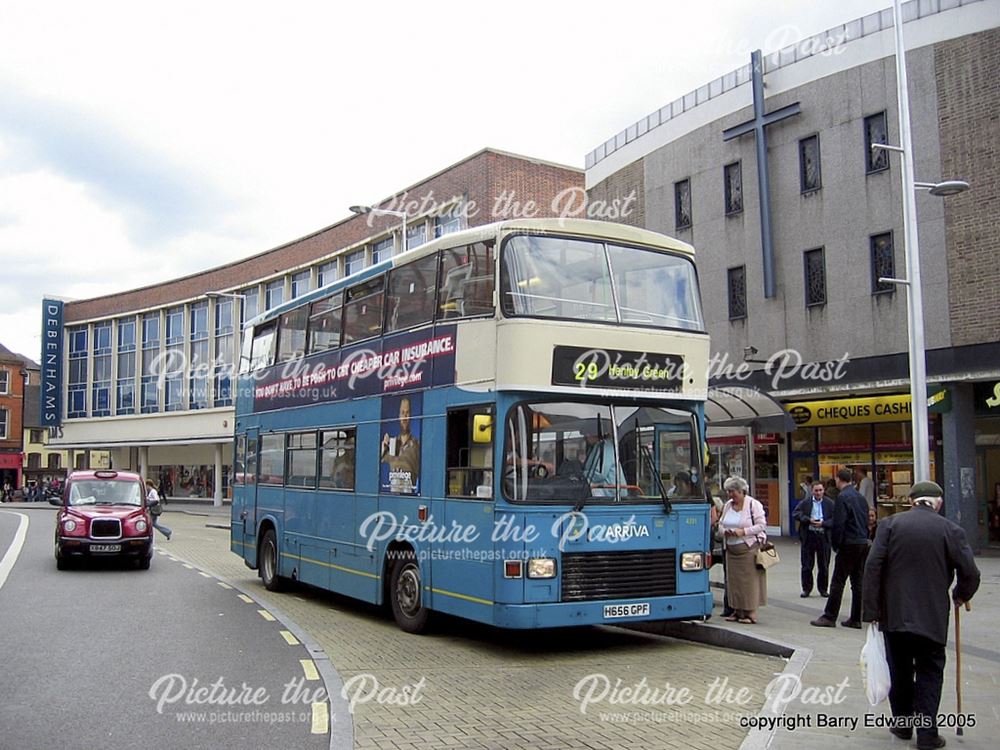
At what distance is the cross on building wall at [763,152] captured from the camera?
2398 cm

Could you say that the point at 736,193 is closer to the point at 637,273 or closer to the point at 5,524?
the point at 637,273

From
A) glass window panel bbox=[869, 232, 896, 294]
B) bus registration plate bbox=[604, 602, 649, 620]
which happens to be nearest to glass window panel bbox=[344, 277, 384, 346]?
bus registration plate bbox=[604, 602, 649, 620]

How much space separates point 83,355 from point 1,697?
65.8 m

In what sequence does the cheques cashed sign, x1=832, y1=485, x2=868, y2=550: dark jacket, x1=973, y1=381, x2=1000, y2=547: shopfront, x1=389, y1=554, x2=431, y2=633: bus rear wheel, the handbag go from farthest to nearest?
1. x1=973, y1=381, x2=1000, y2=547: shopfront
2. the handbag
3. x1=832, y1=485, x2=868, y2=550: dark jacket
4. x1=389, y1=554, x2=431, y2=633: bus rear wheel
5. the cheques cashed sign

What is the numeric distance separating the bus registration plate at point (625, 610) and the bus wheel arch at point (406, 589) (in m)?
2.21

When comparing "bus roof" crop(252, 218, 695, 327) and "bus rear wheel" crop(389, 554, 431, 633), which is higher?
"bus roof" crop(252, 218, 695, 327)

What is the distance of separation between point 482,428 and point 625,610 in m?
2.32

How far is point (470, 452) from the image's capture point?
10023 mm

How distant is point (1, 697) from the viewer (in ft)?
Answer: 25.7

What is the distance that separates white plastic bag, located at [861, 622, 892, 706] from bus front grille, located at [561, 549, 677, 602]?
3.48 meters

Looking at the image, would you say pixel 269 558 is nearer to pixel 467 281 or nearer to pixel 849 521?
pixel 467 281

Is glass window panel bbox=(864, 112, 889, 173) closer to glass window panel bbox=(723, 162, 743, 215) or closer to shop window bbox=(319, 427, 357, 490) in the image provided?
glass window panel bbox=(723, 162, 743, 215)

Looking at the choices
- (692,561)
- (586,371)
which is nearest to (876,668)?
(692,561)

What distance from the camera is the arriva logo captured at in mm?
9719
